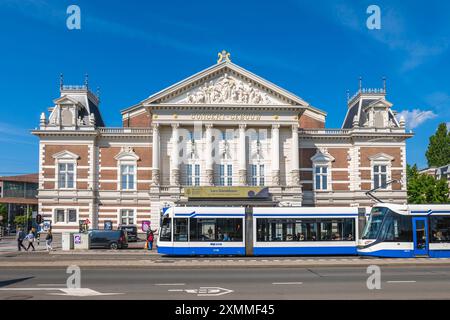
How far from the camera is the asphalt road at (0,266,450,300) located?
13.7 metres

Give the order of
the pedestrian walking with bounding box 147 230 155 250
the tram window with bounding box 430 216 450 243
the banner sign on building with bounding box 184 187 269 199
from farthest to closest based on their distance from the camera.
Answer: the banner sign on building with bounding box 184 187 269 199, the pedestrian walking with bounding box 147 230 155 250, the tram window with bounding box 430 216 450 243

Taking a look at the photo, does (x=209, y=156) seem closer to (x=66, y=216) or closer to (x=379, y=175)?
(x=66, y=216)

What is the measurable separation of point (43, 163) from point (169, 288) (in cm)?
4575

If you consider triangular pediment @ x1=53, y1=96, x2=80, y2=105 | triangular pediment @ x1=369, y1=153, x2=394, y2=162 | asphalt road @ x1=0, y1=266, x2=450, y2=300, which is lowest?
asphalt road @ x1=0, y1=266, x2=450, y2=300

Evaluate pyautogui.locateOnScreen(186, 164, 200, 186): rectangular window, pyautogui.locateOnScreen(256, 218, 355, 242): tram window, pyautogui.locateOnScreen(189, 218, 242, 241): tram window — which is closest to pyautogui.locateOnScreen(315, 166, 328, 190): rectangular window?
pyautogui.locateOnScreen(186, 164, 200, 186): rectangular window

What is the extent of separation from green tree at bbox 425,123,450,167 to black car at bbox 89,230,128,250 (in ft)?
267

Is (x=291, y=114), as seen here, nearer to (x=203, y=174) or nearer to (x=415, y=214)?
(x=203, y=174)

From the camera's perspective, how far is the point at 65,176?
188 ft

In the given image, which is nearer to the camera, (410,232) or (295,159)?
(410,232)

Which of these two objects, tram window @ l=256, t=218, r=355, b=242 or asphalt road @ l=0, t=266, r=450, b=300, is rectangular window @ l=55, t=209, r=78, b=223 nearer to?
tram window @ l=256, t=218, r=355, b=242

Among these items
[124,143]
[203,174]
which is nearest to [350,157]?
[203,174]

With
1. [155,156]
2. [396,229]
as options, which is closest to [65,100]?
[155,156]

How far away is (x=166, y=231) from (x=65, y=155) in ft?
99.5

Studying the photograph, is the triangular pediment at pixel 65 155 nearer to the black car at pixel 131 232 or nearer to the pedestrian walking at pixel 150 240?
the black car at pixel 131 232
